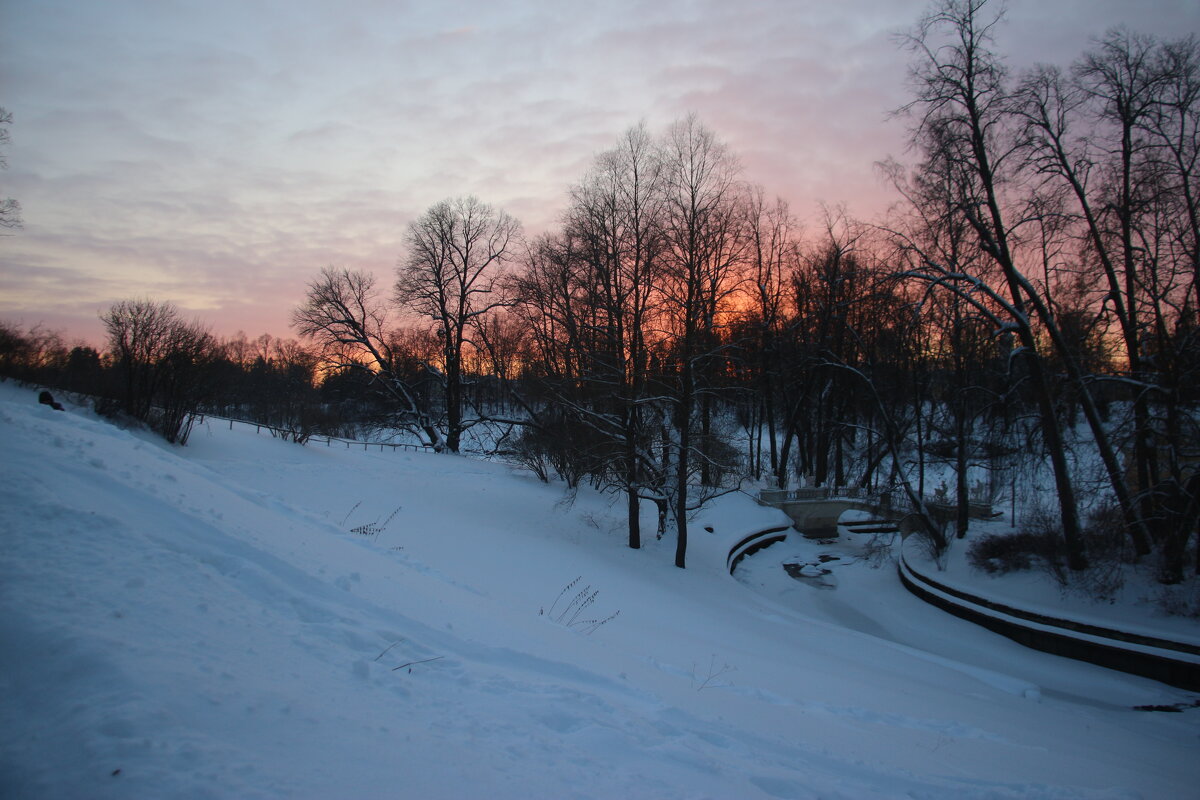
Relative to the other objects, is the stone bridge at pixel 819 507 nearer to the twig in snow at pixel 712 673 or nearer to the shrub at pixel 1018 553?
the shrub at pixel 1018 553

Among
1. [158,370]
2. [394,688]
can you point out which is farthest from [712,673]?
[158,370]

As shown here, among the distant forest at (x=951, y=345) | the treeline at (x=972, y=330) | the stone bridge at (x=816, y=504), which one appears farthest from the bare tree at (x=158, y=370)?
the stone bridge at (x=816, y=504)

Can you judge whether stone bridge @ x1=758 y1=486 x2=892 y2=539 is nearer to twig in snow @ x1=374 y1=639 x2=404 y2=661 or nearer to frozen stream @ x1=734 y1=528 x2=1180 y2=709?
frozen stream @ x1=734 y1=528 x2=1180 y2=709

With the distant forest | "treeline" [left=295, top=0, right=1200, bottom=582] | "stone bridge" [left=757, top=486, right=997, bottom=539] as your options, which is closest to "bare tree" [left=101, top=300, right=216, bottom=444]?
the distant forest

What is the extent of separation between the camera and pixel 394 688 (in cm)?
441

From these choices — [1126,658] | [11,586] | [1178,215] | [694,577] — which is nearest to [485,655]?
[11,586]

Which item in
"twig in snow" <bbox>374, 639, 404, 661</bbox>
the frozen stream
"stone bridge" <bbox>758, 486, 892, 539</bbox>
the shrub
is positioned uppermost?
"twig in snow" <bbox>374, 639, 404, 661</bbox>

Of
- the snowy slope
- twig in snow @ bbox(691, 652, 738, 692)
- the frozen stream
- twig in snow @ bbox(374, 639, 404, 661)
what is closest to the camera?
the snowy slope

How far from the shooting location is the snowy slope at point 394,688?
3.24 m

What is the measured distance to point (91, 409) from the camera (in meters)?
18.4

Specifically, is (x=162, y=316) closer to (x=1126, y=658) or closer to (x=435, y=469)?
(x=435, y=469)

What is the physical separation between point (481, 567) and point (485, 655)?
22.8 ft

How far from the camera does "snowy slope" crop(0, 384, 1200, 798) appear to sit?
3242mm

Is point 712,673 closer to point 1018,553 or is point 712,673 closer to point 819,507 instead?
point 1018,553
